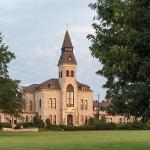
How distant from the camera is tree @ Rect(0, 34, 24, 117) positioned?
70812 mm

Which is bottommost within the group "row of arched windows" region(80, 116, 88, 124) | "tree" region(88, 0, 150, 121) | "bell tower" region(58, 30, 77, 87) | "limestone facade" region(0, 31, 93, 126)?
"tree" region(88, 0, 150, 121)

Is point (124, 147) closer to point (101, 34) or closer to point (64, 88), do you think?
point (101, 34)

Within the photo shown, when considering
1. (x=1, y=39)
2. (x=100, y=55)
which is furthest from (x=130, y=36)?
(x=1, y=39)

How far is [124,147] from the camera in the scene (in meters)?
37.0

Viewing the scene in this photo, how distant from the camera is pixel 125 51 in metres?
17.4

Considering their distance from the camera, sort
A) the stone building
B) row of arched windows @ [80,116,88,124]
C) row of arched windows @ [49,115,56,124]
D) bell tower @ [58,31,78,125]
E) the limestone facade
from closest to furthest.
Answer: row of arched windows @ [49,115,56,124]
the limestone facade
the stone building
bell tower @ [58,31,78,125]
row of arched windows @ [80,116,88,124]

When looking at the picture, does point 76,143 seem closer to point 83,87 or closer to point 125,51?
point 125,51

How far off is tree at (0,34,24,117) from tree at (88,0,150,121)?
1975 inches

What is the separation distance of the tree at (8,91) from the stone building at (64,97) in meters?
81.5

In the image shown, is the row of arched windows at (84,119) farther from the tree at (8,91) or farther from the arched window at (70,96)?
the tree at (8,91)

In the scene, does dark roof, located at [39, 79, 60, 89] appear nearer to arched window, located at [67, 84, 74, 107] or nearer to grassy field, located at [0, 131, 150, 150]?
arched window, located at [67, 84, 74, 107]

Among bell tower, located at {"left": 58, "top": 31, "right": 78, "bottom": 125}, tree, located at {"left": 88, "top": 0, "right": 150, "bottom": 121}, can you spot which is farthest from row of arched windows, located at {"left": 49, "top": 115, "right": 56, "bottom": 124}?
tree, located at {"left": 88, "top": 0, "right": 150, "bottom": 121}

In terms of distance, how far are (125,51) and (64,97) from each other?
5470 inches

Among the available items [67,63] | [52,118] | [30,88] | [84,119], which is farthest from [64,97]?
[30,88]
